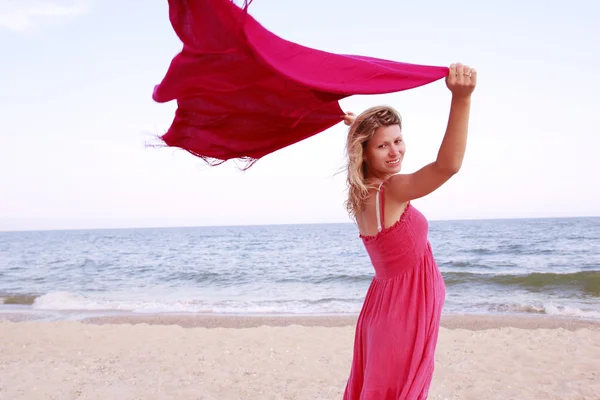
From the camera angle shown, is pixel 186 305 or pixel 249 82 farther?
pixel 186 305

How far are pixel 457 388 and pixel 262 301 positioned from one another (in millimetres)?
8669

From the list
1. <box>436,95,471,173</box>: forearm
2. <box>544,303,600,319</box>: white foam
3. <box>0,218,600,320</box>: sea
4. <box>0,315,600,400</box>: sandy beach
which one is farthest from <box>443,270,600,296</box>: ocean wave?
<box>436,95,471,173</box>: forearm

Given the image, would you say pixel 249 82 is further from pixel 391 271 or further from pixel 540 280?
pixel 540 280

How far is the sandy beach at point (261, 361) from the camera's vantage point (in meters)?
5.73

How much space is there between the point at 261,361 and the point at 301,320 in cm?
343

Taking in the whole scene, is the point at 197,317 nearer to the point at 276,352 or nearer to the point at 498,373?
the point at 276,352

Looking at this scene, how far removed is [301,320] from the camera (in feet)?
33.8

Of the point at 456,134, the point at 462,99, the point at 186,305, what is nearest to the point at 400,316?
the point at 456,134

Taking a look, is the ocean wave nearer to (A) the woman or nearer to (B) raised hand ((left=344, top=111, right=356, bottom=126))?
(B) raised hand ((left=344, top=111, right=356, bottom=126))

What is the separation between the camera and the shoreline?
913cm

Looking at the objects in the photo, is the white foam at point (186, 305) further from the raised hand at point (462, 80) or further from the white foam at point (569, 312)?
the raised hand at point (462, 80)

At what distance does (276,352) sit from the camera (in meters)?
7.35

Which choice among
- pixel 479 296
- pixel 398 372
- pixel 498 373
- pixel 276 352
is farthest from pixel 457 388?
pixel 479 296

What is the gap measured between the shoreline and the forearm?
7613mm
